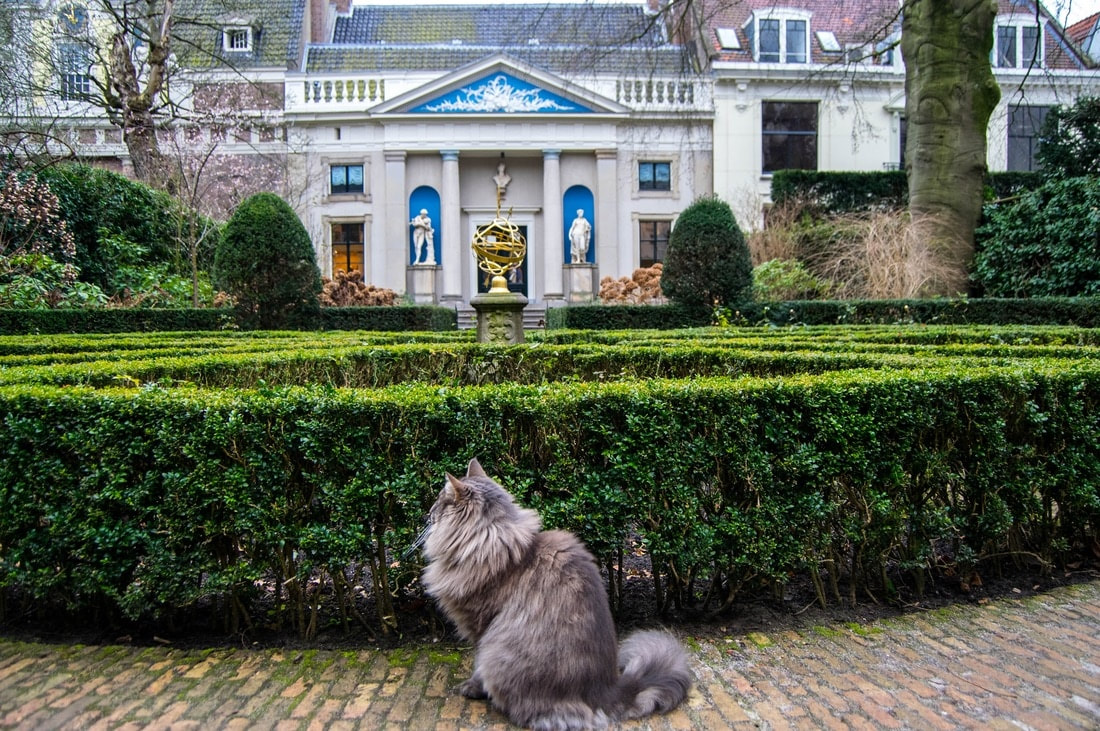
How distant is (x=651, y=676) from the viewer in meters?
Result: 2.81

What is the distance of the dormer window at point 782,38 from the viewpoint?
1039 inches

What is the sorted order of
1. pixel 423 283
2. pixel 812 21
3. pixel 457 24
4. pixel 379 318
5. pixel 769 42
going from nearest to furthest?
pixel 379 318 < pixel 423 283 < pixel 769 42 < pixel 812 21 < pixel 457 24

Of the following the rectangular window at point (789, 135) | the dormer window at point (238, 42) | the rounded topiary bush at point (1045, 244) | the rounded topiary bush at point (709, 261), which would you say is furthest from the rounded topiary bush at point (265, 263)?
the rectangular window at point (789, 135)

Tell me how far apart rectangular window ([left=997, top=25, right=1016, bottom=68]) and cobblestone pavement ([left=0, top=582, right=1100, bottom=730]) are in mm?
30073

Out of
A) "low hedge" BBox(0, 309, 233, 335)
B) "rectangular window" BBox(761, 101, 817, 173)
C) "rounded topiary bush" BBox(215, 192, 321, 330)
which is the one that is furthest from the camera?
"rectangular window" BBox(761, 101, 817, 173)

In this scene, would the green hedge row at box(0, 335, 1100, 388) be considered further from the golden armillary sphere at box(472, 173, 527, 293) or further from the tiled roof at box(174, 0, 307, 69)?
the tiled roof at box(174, 0, 307, 69)

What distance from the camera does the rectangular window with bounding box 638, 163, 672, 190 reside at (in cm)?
2714

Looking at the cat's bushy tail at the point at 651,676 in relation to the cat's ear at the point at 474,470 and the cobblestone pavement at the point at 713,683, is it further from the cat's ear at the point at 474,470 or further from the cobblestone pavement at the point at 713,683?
the cat's ear at the point at 474,470

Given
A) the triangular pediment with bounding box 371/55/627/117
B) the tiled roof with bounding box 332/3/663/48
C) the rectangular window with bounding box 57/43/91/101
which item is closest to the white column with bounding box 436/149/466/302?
the triangular pediment with bounding box 371/55/627/117

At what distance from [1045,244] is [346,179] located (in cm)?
2121

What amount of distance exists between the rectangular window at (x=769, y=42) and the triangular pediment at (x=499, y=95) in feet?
18.5

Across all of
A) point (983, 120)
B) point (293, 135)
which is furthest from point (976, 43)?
point (293, 135)

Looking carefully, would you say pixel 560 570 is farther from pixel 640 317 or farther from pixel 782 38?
pixel 782 38

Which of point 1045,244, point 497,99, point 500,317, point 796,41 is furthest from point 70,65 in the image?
point 1045,244
